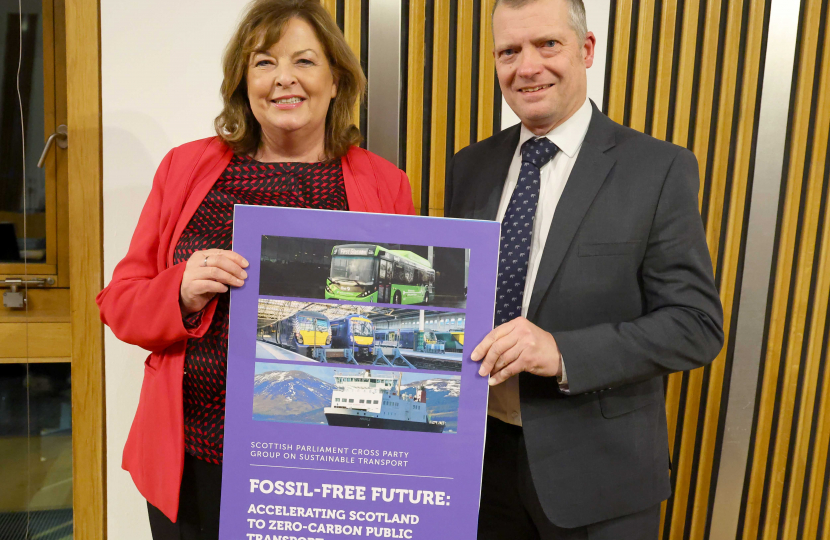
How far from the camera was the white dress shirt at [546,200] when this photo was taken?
1419mm

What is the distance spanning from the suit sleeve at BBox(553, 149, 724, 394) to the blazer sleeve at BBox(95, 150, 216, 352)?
A: 0.84 metres

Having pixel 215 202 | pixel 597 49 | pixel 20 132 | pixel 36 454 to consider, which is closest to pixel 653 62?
pixel 597 49

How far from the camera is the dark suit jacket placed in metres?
1.32

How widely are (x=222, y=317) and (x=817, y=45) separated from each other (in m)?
2.54

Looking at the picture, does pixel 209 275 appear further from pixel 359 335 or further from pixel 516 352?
pixel 516 352

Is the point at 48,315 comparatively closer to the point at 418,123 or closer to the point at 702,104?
the point at 418,123

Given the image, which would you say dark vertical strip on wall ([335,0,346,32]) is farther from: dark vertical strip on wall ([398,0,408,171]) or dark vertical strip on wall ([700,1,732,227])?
dark vertical strip on wall ([700,1,732,227])

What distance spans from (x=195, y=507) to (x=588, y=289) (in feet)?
3.61

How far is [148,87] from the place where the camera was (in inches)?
83.0

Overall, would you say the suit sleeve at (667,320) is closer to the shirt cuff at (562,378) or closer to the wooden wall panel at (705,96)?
the shirt cuff at (562,378)

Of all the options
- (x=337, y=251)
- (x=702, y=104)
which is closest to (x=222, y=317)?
(x=337, y=251)

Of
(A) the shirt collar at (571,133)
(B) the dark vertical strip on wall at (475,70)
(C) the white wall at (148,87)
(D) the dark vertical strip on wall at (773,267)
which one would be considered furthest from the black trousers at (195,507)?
(D) the dark vertical strip on wall at (773,267)

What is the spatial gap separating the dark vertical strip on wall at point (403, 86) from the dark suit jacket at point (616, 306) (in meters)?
0.95

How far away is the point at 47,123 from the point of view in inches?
87.4
